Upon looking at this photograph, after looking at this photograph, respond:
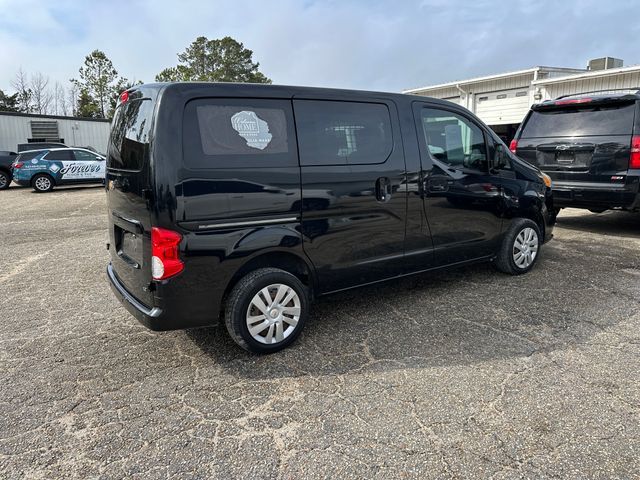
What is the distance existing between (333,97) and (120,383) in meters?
2.56

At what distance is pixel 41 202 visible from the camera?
→ 12914mm

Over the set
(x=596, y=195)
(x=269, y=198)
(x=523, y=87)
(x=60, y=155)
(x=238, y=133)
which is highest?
(x=523, y=87)

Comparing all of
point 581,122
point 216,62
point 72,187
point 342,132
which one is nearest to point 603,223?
point 581,122

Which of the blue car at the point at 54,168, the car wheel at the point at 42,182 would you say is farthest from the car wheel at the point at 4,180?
the car wheel at the point at 42,182

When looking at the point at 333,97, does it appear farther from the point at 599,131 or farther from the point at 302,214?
the point at 599,131

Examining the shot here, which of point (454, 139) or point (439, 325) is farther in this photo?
point (454, 139)

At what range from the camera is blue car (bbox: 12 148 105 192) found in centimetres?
1556

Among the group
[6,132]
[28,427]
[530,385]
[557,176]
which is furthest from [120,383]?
[6,132]

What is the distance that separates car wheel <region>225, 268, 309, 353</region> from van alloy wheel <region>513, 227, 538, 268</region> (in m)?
2.73

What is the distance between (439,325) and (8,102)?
5716 centimetres

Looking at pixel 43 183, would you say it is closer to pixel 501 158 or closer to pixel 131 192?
pixel 131 192

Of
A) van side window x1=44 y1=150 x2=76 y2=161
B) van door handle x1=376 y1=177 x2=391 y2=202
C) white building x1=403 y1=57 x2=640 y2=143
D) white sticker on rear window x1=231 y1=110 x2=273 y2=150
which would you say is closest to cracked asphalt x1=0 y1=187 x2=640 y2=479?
van door handle x1=376 y1=177 x2=391 y2=202

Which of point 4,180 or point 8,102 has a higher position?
point 8,102

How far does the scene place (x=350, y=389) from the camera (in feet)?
9.77
